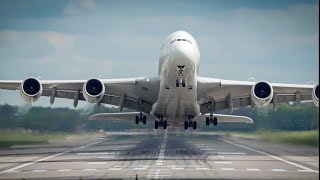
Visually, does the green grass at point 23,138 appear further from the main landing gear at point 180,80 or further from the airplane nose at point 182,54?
the airplane nose at point 182,54

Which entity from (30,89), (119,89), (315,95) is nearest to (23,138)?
(30,89)

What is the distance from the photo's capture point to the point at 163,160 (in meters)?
41.5

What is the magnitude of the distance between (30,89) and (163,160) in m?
10.2

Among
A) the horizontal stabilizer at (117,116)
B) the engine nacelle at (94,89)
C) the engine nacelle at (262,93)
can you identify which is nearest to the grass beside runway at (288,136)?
the engine nacelle at (262,93)

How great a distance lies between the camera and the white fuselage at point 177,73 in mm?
34062

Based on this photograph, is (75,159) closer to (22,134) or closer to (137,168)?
(22,134)

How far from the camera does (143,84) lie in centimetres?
3872

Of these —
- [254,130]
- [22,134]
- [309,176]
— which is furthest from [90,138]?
[309,176]

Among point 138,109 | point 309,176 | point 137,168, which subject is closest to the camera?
point 309,176

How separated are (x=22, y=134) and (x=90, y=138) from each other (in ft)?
20.6

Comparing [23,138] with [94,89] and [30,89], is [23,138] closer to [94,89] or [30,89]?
[30,89]

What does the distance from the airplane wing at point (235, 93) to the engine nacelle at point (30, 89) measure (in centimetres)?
1005

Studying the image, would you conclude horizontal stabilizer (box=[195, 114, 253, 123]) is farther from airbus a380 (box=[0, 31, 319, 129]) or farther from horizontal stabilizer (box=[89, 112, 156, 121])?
horizontal stabilizer (box=[89, 112, 156, 121])

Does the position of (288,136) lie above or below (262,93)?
below
